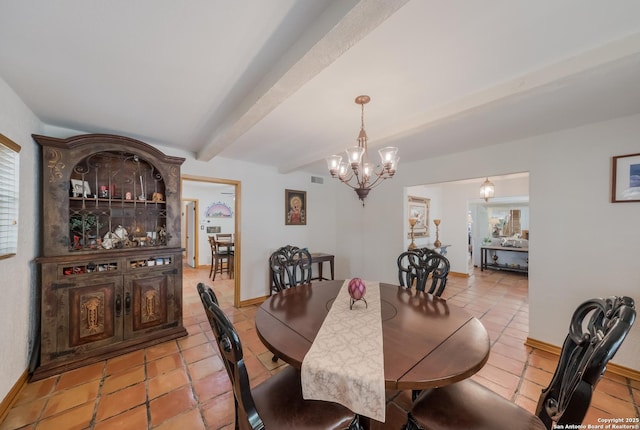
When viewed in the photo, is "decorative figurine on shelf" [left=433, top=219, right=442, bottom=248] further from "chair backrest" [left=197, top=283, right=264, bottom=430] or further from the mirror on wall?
"chair backrest" [left=197, top=283, right=264, bottom=430]

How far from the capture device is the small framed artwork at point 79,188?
2.40 m

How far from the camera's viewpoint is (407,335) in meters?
1.33

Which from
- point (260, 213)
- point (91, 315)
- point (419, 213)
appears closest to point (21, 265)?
point (91, 315)

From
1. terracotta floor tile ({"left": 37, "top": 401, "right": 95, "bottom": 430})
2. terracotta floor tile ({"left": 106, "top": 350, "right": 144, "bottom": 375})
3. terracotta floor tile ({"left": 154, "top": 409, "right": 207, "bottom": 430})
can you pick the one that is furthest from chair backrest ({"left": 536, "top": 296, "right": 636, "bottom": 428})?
terracotta floor tile ({"left": 106, "top": 350, "right": 144, "bottom": 375})

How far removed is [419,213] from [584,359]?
188 inches

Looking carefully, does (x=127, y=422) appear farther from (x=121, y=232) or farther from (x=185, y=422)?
(x=121, y=232)

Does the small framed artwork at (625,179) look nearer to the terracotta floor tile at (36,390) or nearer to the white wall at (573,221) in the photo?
the white wall at (573,221)

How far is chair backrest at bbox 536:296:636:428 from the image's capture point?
32.7 inches

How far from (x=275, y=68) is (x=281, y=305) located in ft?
5.18

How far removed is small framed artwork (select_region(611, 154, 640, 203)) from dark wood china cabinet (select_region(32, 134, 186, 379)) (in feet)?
14.6

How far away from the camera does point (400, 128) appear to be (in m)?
2.24

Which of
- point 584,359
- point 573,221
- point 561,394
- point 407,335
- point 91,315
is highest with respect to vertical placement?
point 573,221

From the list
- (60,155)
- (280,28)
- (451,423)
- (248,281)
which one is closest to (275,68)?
(280,28)

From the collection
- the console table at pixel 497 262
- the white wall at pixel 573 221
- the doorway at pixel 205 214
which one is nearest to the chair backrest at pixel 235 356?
the white wall at pixel 573 221
